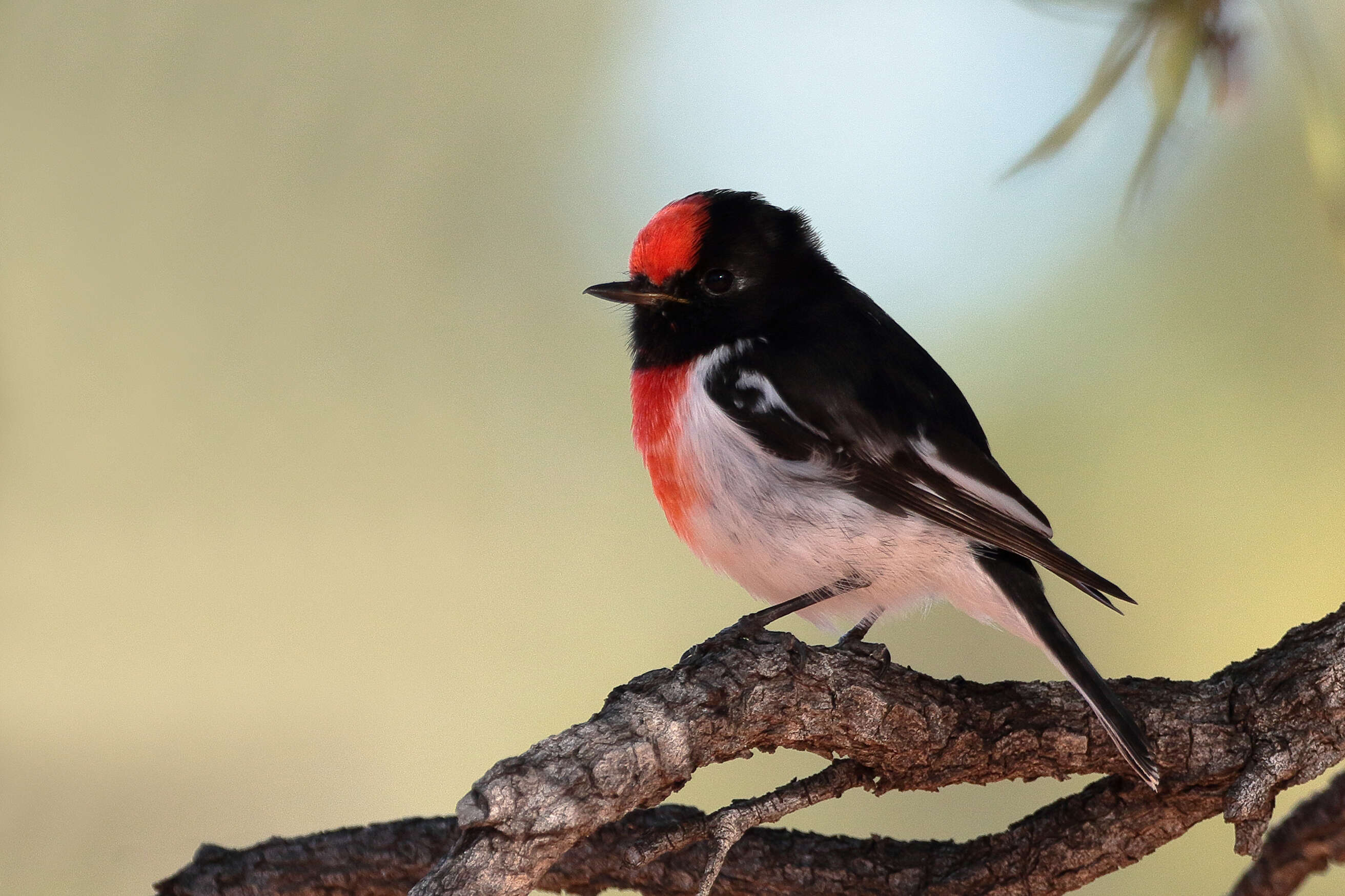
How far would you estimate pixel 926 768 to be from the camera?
1848mm

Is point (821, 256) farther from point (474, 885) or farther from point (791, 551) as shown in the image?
point (474, 885)

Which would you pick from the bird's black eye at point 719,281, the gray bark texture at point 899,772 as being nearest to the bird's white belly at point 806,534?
the gray bark texture at point 899,772

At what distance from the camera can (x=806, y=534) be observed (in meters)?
1.95

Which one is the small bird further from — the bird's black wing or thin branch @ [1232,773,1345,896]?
thin branch @ [1232,773,1345,896]

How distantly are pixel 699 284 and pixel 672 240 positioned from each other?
96 mm

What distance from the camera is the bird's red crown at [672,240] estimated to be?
2.25 metres

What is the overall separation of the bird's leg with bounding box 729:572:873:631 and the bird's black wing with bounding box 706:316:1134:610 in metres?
0.14

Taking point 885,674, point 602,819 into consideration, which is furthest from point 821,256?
point 602,819

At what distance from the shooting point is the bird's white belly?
1.95 meters

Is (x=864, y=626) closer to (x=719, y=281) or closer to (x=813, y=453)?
(x=813, y=453)

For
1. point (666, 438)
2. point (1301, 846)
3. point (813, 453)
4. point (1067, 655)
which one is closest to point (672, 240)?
point (666, 438)

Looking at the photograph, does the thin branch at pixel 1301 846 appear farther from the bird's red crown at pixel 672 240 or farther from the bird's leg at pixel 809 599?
the bird's red crown at pixel 672 240

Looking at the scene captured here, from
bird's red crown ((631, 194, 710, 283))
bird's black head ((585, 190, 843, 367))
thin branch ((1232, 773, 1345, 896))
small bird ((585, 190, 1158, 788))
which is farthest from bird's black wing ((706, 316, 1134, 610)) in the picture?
thin branch ((1232, 773, 1345, 896))

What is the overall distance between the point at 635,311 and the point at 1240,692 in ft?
4.15
